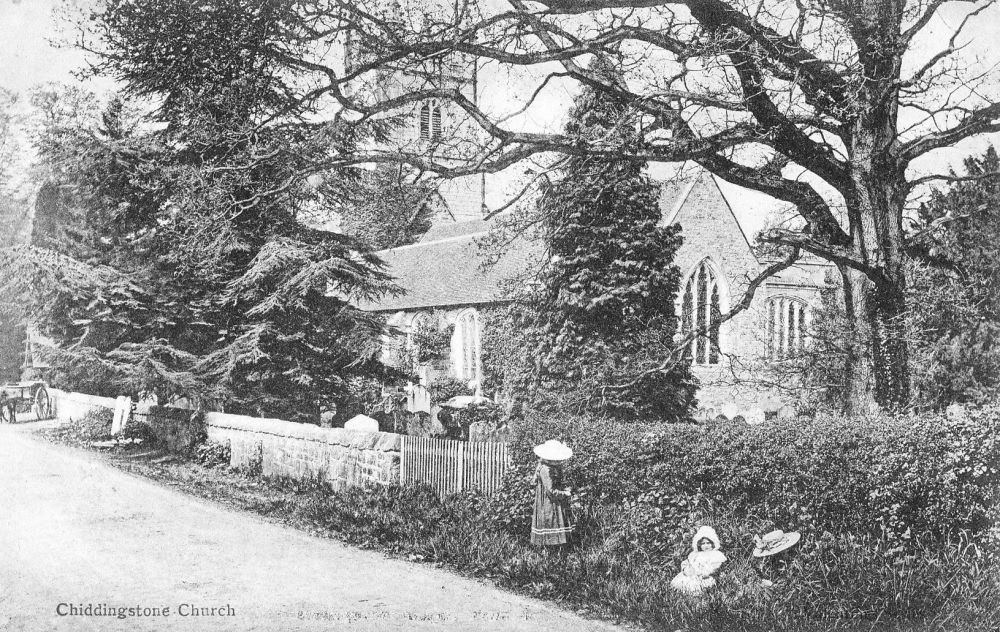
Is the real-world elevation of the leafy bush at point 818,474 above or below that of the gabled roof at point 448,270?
below

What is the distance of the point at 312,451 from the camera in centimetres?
1341

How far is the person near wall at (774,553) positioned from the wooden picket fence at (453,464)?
3559 mm

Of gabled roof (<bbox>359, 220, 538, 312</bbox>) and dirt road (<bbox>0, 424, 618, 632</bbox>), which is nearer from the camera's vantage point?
dirt road (<bbox>0, 424, 618, 632</bbox>)

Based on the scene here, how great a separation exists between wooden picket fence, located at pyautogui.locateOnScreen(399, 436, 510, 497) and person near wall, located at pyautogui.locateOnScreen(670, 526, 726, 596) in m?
3.06

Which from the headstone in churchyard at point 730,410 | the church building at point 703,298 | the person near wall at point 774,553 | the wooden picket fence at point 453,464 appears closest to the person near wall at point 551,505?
the wooden picket fence at point 453,464

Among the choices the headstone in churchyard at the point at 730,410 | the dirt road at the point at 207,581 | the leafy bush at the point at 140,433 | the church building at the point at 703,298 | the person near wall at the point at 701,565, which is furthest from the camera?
the church building at the point at 703,298

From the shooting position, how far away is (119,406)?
19.7 m

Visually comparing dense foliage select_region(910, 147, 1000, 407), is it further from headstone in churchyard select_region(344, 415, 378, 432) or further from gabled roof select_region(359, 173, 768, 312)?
gabled roof select_region(359, 173, 768, 312)

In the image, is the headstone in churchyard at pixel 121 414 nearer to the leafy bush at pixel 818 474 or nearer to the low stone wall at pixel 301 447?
the low stone wall at pixel 301 447

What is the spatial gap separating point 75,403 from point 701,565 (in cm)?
2177

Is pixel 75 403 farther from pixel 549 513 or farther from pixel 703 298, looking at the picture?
pixel 703 298

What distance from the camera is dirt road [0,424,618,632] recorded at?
20.6ft

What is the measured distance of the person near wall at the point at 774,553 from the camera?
7.09 m

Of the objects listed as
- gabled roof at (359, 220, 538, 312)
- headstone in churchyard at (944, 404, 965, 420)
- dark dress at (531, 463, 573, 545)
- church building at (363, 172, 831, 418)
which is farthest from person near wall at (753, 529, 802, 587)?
gabled roof at (359, 220, 538, 312)
